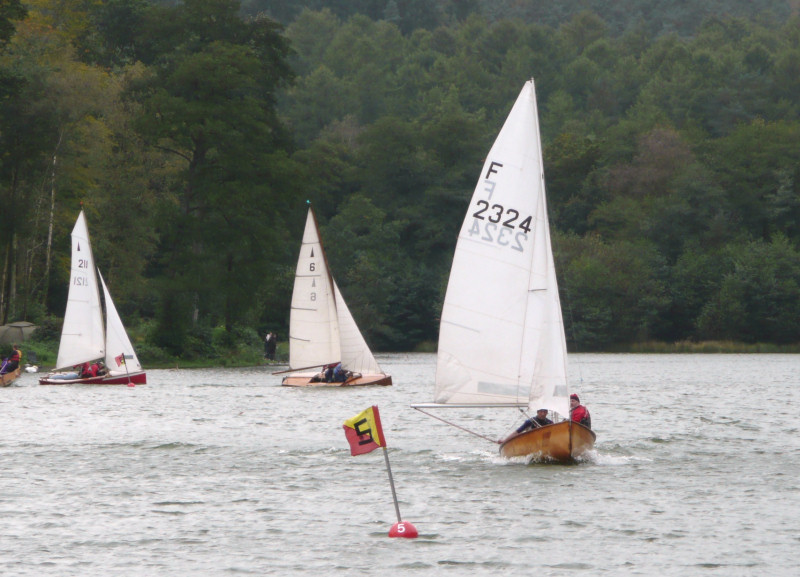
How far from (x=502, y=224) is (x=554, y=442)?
4.66 meters

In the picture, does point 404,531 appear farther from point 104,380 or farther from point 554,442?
point 104,380

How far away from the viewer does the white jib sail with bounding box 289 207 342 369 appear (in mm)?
53656

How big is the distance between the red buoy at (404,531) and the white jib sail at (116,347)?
33.8m

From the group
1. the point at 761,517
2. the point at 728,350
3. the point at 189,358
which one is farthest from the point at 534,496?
the point at 728,350

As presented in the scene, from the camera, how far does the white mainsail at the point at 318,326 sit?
53.6m

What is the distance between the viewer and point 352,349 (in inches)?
2106

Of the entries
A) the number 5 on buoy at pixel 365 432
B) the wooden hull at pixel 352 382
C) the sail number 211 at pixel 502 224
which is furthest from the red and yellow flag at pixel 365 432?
the wooden hull at pixel 352 382

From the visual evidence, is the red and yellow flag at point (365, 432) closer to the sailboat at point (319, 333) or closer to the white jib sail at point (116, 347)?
the sailboat at point (319, 333)

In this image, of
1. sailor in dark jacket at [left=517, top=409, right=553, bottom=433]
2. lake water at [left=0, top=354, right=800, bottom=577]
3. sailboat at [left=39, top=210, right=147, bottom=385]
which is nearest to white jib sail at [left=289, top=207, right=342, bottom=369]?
sailboat at [left=39, top=210, right=147, bottom=385]

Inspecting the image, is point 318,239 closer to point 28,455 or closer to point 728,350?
point 28,455

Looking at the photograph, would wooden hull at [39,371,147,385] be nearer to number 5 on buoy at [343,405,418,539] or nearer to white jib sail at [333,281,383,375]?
white jib sail at [333,281,383,375]

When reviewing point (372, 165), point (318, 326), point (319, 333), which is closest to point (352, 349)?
point (319, 333)

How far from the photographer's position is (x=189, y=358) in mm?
73375

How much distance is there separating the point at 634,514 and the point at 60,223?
58557 mm
